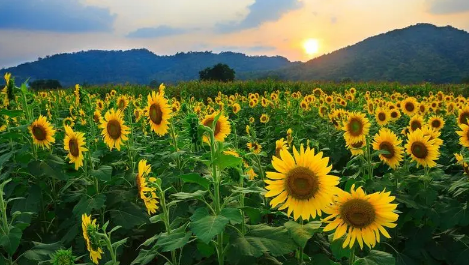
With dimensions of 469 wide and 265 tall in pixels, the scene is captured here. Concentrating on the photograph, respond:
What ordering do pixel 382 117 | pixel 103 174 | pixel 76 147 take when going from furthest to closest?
pixel 382 117 < pixel 76 147 < pixel 103 174

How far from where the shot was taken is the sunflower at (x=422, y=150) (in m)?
3.82

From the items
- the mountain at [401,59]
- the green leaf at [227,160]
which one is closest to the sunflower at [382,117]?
the green leaf at [227,160]

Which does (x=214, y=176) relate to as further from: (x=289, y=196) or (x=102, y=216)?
(x=102, y=216)

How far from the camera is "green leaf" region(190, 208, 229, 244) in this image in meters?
1.87

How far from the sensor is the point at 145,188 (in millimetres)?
2670

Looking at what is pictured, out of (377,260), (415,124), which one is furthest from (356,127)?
(377,260)

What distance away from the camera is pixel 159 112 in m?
3.88

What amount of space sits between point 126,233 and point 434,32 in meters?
154

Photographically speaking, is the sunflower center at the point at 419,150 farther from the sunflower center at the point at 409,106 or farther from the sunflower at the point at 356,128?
the sunflower center at the point at 409,106

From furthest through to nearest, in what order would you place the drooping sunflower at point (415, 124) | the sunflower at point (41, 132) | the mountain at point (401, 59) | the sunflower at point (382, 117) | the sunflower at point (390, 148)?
1. the mountain at point (401, 59)
2. the sunflower at point (382, 117)
3. the drooping sunflower at point (415, 124)
4. the sunflower at point (390, 148)
5. the sunflower at point (41, 132)

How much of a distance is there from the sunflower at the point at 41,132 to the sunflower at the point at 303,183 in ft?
7.69

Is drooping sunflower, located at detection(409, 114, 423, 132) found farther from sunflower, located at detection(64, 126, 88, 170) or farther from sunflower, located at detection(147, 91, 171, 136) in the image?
sunflower, located at detection(64, 126, 88, 170)

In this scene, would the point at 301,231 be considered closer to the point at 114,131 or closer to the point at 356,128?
the point at 114,131

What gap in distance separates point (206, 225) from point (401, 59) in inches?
4912
